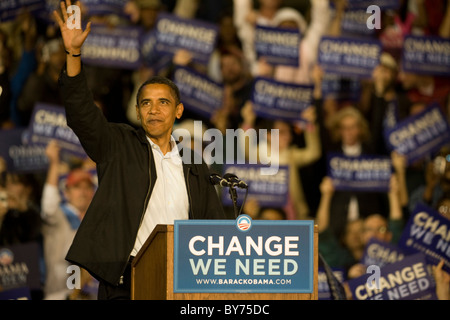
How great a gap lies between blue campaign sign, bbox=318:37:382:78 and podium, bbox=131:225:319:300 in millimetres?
4471

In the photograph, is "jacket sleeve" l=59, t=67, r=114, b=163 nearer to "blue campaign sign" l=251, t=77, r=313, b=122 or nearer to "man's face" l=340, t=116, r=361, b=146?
"blue campaign sign" l=251, t=77, r=313, b=122

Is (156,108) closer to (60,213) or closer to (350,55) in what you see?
(60,213)

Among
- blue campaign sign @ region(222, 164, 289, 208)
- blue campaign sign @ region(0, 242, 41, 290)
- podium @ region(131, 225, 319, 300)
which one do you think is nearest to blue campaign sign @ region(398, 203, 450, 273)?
blue campaign sign @ region(222, 164, 289, 208)

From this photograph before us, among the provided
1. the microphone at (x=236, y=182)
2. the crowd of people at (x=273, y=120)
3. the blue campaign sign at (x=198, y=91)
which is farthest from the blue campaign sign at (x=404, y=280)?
the microphone at (x=236, y=182)

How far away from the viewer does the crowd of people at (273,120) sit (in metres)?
6.88

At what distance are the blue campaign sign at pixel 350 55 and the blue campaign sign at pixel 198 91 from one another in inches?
39.7

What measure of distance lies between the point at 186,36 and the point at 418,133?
2.13 meters

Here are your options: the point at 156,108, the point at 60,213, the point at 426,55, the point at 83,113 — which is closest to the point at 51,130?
the point at 60,213

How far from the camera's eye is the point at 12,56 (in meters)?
7.26

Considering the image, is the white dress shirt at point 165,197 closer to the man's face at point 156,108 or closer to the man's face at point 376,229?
the man's face at point 156,108

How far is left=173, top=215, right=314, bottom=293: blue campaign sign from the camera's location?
10.6ft

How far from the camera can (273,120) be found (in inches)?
298
